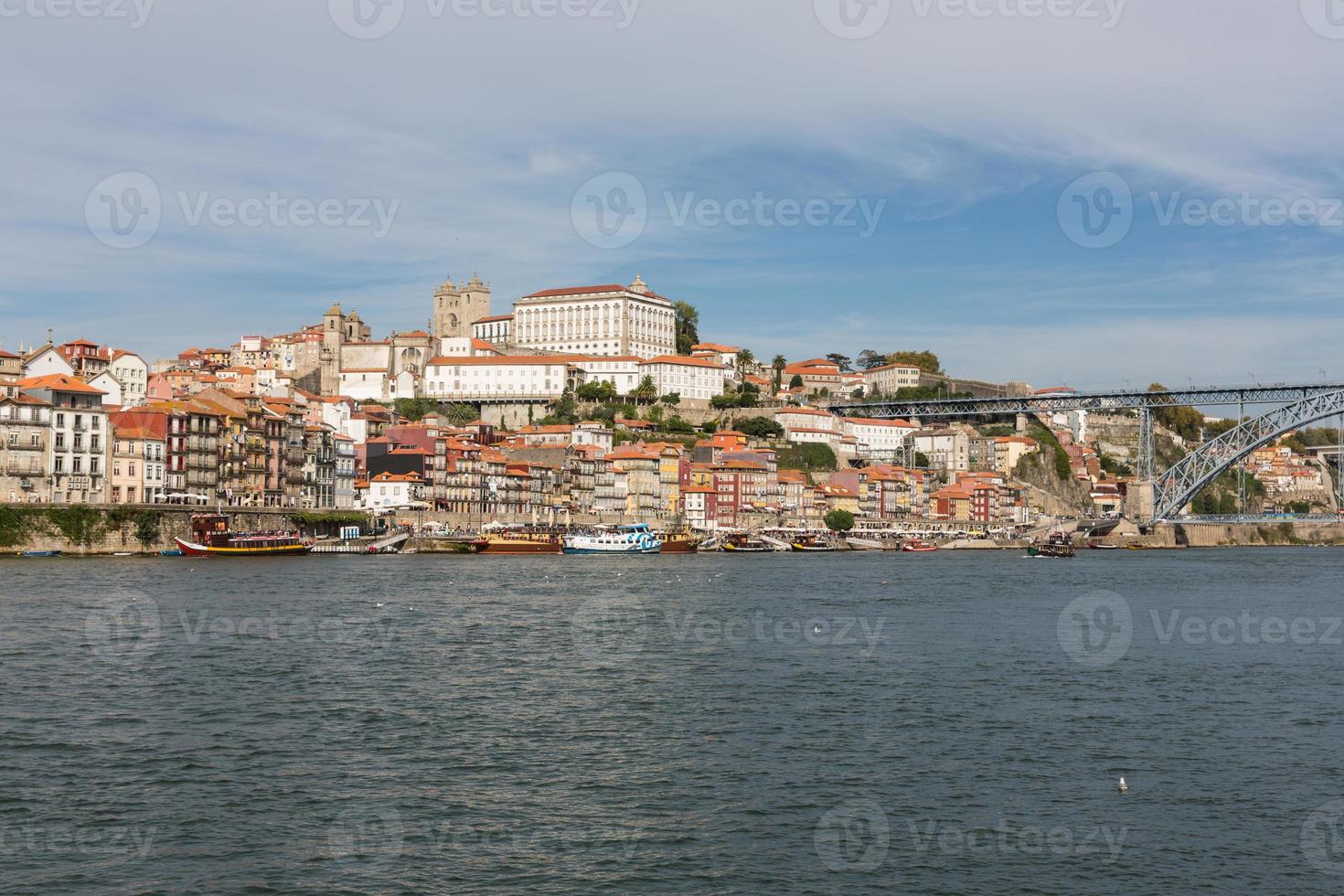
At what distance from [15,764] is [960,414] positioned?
335ft

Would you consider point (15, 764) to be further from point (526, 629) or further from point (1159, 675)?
point (1159, 675)

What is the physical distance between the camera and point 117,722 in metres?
16.2

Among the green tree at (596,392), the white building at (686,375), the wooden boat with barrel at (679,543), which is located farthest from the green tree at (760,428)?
the wooden boat with barrel at (679,543)

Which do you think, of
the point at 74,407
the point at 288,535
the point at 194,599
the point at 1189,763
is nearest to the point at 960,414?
the point at 288,535

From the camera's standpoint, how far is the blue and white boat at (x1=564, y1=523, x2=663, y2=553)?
64938 millimetres

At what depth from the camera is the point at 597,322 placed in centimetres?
11112

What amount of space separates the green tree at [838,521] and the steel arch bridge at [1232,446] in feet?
66.2
